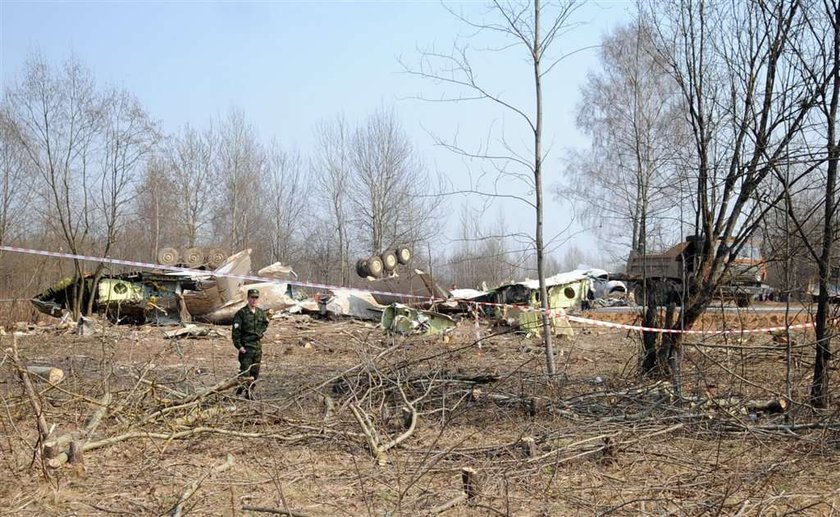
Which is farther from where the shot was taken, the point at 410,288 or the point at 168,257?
the point at 168,257

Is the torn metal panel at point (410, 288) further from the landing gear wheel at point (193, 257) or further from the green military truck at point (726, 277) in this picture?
the green military truck at point (726, 277)

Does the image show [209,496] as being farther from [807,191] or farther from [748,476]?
[807,191]

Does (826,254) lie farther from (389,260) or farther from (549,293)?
(389,260)

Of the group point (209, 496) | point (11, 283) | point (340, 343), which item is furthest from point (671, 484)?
point (11, 283)

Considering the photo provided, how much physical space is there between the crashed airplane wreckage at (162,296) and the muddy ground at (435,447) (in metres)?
9.92

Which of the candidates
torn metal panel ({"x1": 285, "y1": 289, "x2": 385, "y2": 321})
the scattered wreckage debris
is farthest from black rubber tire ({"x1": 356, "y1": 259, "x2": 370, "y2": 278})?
the scattered wreckage debris

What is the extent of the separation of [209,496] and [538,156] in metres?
5.13

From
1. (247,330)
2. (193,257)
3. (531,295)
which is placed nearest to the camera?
(247,330)

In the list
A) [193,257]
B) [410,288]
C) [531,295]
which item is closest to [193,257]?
[193,257]

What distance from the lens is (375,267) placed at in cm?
2350

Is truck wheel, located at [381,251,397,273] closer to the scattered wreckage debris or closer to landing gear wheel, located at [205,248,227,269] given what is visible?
landing gear wheel, located at [205,248,227,269]

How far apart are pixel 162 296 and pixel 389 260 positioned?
7467mm

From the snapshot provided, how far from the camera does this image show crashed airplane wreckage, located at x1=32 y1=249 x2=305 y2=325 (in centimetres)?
1881

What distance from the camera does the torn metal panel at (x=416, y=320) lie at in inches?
615
